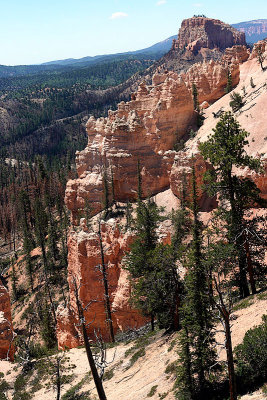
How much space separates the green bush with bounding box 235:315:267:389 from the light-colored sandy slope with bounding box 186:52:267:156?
2600cm

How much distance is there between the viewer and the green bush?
1300 cm

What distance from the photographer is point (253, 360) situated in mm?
13281

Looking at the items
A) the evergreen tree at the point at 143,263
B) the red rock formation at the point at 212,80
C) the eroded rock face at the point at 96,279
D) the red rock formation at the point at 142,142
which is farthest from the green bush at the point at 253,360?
the red rock formation at the point at 212,80

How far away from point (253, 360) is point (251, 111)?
137 ft

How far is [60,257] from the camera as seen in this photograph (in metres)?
56.9

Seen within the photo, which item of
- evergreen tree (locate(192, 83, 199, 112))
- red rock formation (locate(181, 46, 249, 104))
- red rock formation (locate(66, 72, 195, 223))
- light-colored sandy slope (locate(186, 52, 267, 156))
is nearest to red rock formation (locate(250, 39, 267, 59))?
light-colored sandy slope (locate(186, 52, 267, 156))

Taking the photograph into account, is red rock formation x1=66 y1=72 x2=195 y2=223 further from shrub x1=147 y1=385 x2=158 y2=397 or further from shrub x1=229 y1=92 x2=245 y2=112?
shrub x1=147 y1=385 x2=158 y2=397

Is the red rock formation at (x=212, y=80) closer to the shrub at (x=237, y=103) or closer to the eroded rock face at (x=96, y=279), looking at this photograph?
the shrub at (x=237, y=103)

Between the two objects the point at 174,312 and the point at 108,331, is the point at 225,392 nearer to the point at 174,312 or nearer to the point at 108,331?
the point at 174,312

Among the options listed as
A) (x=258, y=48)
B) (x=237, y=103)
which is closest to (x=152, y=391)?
(x=237, y=103)

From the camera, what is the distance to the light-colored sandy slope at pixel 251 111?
4191 cm

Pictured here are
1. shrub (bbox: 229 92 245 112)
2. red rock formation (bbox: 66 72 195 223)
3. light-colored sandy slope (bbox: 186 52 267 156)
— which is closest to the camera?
light-colored sandy slope (bbox: 186 52 267 156)

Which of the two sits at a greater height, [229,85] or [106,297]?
[229,85]

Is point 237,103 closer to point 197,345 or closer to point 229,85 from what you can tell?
point 229,85
